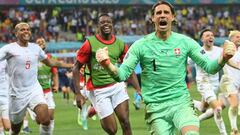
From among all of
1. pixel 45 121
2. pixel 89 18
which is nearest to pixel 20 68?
pixel 45 121

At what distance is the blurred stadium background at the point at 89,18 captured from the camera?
4703 centimetres

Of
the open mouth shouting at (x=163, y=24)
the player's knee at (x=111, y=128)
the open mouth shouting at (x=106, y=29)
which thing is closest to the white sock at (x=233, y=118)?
the player's knee at (x=111, y=128)

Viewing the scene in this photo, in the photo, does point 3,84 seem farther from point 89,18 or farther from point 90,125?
point 89,18

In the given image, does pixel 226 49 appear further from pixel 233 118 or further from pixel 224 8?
pixel 224 8

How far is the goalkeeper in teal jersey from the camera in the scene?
952 centimetres

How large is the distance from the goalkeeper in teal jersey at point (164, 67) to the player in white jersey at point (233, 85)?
7430mm

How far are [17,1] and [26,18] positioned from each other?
3.65 m

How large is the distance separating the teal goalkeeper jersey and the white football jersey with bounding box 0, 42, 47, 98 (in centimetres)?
520

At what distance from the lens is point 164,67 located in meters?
9.66

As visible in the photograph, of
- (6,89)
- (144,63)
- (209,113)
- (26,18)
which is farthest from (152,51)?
(26,18)

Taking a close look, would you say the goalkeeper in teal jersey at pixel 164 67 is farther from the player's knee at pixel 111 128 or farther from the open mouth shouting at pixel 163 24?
the player's knee at pixel 111 128

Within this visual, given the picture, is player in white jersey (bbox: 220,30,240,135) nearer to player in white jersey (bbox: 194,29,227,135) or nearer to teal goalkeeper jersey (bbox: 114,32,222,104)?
player in white jersey (bbox: 194,29,227,135)

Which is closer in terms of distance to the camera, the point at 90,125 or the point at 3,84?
the point at 3,84

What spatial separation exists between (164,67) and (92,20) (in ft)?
139
